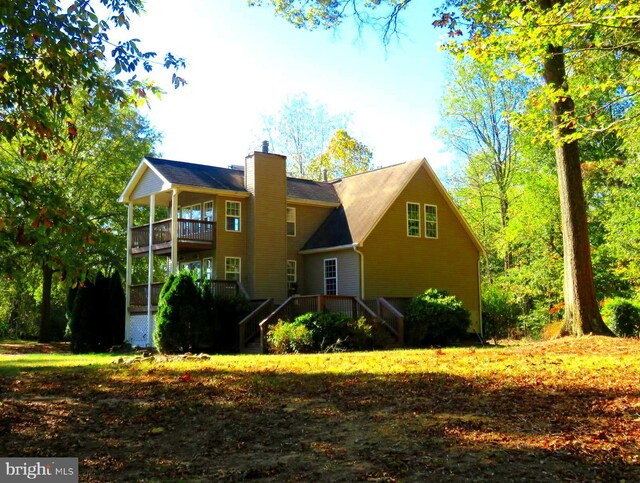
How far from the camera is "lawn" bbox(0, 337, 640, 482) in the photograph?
6.11 metres

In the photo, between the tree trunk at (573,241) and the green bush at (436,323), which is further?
the green bush at (436,323)

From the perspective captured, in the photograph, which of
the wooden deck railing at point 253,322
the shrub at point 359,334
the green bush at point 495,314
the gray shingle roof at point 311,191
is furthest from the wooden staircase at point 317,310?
the green bush at point 495,314

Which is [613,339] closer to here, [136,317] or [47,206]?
[47,206]

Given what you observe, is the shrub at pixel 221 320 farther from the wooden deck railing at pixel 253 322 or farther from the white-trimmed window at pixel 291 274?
the white-trimmed window at pixel 291 274

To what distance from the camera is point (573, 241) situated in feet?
54.9

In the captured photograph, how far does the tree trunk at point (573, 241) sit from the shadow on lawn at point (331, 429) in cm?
749

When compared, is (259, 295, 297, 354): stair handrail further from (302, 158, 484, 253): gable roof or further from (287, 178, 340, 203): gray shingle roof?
(287, 178, 340, 203): gray shingle roof

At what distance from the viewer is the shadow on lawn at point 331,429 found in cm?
605

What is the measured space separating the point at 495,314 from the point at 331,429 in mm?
24037

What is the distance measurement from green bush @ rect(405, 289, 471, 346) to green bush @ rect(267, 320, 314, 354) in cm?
428

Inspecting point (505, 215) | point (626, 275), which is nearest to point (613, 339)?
point (626, 275)

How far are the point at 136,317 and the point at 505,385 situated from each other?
2050 cm

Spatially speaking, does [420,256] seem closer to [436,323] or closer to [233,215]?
[436,323]

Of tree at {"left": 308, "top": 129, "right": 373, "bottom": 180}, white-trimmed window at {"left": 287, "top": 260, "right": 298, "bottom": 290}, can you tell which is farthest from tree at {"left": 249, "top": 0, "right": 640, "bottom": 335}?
tree at {"left": 308, "top": 129, "right": 373, "bottom": 180}
